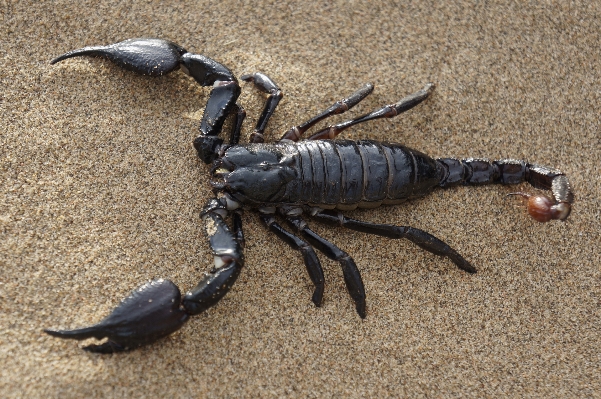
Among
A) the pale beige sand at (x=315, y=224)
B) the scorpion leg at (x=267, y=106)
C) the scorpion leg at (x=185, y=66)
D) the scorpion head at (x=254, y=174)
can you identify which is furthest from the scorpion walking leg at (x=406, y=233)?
the scorpion leg at (x=185, y=66)

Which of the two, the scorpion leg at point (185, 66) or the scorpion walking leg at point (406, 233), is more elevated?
the scorpion leg at point (185, 66)

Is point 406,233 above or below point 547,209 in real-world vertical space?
below

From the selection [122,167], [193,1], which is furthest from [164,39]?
[122,167]

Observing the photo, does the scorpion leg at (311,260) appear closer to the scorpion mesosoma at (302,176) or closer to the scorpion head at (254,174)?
the scorpion mesosoma at (302,176)

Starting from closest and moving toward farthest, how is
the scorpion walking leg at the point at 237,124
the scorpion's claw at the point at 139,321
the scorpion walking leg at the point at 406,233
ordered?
the scorpion's claw at the point at 139,321
the scorpion walking leg at the point at 406,233
the scorpion walking leg at the point at 237,124

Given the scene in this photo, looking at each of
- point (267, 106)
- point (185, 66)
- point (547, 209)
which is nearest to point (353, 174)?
point (267, 106)

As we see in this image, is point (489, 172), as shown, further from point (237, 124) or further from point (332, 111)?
point (237, 124)
